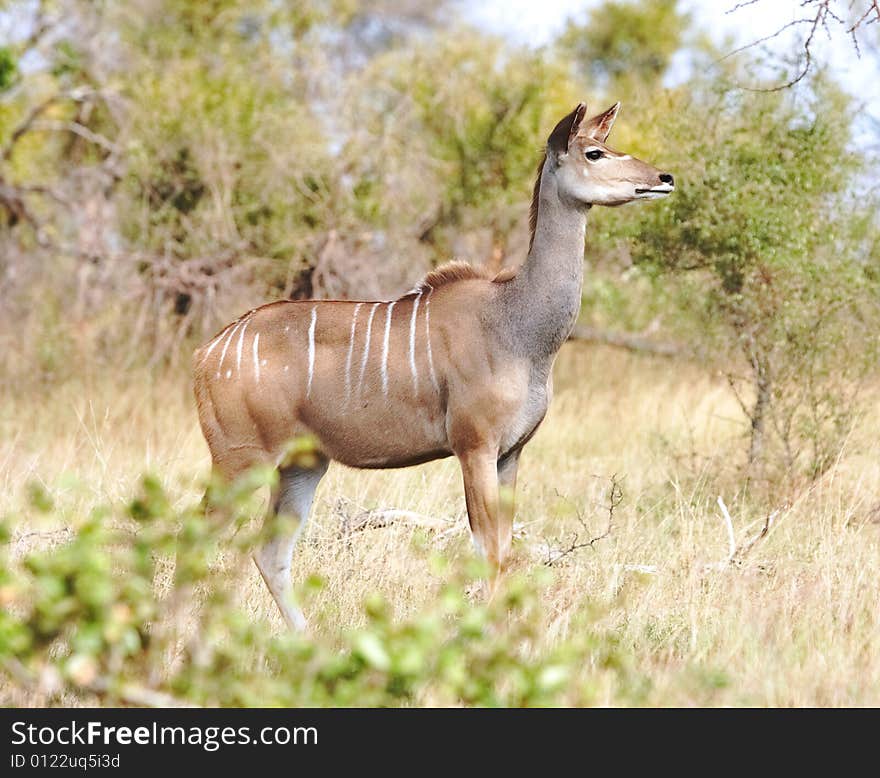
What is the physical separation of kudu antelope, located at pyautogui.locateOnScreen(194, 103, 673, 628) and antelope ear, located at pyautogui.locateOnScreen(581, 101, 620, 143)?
0.09 metres

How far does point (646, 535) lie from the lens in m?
5.89

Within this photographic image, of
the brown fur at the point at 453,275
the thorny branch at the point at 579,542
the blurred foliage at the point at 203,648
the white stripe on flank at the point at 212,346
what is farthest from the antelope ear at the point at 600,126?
the blurred foliage at the point at 203,648

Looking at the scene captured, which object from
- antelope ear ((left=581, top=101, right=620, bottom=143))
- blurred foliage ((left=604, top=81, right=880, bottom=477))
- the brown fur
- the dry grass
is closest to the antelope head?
antelope ear ((left=581, top=101, right=620, bottom=143))

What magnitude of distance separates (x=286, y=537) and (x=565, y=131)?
200cm

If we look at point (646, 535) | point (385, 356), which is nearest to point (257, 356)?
point (385, 356)

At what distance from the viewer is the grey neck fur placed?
5023 millimetres

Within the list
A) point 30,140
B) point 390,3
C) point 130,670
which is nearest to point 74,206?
point 30,140

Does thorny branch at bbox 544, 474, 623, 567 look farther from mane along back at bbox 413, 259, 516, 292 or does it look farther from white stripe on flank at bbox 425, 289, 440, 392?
mane along back at bbox 413, 259, 516, 292

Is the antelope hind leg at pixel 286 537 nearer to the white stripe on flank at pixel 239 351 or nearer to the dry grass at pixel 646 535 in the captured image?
the dry grass at pixel 646 535

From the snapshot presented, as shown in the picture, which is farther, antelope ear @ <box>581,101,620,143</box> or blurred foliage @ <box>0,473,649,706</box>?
antelope ear @ <box>581,101,620,143</box>

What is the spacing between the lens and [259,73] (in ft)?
42.2

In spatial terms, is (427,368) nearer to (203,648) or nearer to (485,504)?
(485,504)
